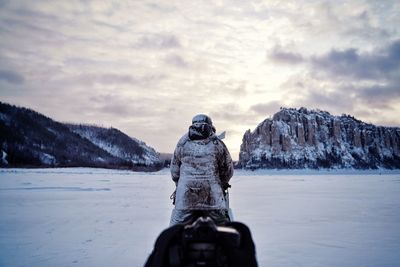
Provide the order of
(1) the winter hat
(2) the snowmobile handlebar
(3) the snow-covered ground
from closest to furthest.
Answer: (2) the snowmobile handlebar < (1) the winter hat < (3) the snow-covered ground

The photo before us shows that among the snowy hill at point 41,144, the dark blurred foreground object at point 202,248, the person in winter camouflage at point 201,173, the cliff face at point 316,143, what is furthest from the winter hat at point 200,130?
the cliff face at point 316,143

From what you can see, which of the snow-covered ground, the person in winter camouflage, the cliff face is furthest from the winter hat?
the cliff face

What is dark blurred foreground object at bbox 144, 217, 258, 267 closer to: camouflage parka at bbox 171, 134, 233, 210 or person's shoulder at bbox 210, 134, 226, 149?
camouflage parka at bbox 171, 134, 233, 210

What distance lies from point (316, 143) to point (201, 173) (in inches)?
6752

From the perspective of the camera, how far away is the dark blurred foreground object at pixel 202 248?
2.03 meters

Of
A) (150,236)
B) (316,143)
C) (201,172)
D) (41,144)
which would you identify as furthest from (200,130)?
(316,143)

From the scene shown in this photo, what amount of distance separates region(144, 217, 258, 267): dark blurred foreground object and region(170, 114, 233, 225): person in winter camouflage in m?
1.17

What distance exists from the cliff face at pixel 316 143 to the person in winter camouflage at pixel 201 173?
458ft

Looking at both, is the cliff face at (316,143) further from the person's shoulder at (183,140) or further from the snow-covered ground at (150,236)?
the person's shoulder at (183,140)

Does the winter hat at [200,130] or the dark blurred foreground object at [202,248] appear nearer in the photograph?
the dark blurred foreground object at [202,248]

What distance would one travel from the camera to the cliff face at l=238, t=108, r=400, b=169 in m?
150

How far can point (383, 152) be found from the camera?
550 feet

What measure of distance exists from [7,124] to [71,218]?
13984 cm

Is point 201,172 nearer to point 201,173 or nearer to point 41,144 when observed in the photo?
point 201,173
